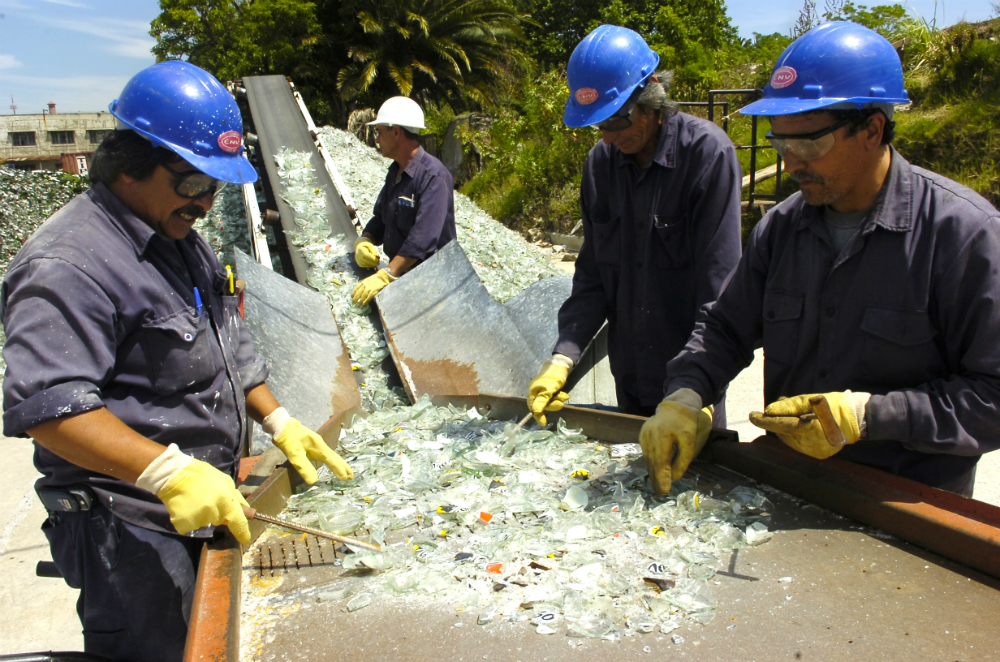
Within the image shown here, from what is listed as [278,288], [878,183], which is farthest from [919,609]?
[278,288]

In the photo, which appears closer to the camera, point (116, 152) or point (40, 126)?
point (116, 152)

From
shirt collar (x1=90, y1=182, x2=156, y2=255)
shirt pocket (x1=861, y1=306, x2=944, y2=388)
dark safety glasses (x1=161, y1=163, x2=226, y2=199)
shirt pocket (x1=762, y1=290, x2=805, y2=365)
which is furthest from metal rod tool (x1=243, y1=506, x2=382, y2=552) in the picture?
shirt pocket (x1=861, y1=306, x2=944, y2=388)

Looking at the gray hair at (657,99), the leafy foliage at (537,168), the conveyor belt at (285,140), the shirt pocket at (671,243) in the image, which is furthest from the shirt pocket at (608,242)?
the leafy foliage at (537,168)

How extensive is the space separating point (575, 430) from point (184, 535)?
52.5 inches

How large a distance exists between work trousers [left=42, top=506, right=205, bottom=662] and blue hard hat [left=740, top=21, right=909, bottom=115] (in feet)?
6.28

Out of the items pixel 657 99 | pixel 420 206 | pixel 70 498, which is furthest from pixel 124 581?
pixel 420 206

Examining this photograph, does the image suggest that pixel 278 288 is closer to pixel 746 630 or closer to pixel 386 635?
pixel 386 635

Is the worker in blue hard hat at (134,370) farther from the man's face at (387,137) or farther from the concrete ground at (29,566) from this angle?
the man's face at (387,137)

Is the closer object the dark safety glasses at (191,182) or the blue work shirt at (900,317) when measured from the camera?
the blue work shirt at (900,317)

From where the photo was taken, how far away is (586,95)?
2490 millimetres

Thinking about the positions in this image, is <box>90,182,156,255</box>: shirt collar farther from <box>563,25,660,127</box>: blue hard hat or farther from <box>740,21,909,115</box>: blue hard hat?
<box>740,21,909,115</box>: blue hard hat

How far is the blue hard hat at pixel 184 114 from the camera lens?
1.76 metres

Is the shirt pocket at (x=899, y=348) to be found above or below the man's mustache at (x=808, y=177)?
below

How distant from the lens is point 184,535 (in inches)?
73.0
